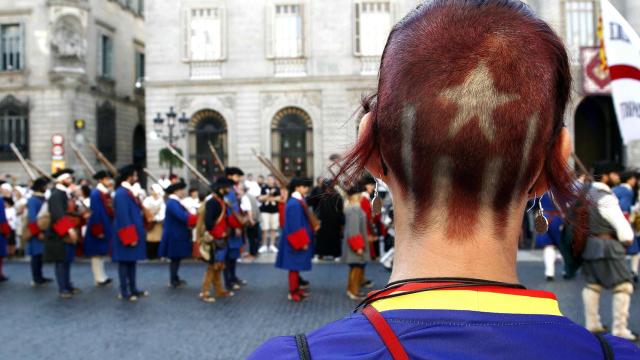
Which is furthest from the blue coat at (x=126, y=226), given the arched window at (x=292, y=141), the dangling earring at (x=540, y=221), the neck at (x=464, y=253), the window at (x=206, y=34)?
the window at (x=206, y=34)

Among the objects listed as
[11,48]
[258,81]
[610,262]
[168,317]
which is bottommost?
[168,317]

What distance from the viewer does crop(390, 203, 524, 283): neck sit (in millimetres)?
1189

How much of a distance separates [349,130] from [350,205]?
8.43 metres

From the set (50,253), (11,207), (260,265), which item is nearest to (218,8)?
(11,207)

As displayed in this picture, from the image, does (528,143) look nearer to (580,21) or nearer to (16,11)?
(580,21)

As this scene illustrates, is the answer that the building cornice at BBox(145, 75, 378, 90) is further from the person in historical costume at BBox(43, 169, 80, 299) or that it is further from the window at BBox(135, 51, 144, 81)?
the person in historical costume at BBox(43, 169, 80, 299)

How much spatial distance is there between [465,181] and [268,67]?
25758 millimetres

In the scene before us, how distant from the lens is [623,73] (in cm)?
650

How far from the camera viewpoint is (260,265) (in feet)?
46.4

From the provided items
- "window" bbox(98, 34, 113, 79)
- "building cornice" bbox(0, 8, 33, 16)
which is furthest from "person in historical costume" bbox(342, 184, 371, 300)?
"building cornice" bbox(0, 8, 33, 16)

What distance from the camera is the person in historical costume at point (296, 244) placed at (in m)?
9.93

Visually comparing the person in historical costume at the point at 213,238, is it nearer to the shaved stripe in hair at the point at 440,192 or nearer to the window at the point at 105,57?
the shaved stripe in hair at the point at 440,192

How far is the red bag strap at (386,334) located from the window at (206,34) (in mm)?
26351

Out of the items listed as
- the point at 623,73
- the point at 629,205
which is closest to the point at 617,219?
the point at 623,73
